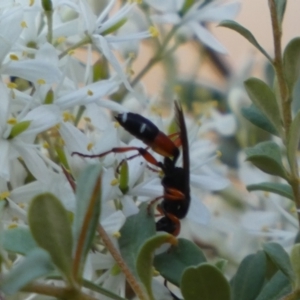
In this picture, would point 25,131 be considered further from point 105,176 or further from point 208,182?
point 208,182

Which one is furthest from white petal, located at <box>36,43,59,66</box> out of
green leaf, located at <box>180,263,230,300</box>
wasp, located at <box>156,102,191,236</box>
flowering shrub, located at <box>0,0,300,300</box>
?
green leaf, located at <box>180,263,230,300</box>

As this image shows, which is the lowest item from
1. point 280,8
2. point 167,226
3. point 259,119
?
point 167,226

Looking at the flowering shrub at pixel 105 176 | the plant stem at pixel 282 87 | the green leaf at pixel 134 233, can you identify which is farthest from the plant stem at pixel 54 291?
the plant stem at pixel 282 87

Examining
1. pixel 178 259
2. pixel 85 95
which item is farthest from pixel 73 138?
pixel 178 259

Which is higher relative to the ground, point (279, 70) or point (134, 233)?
point (279, 70)

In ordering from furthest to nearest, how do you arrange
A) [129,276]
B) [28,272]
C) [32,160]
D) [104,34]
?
[104,34], [32,160], [129,276], [28,272]

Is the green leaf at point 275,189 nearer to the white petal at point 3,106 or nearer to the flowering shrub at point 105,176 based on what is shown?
the flowering shrub at point 105,176

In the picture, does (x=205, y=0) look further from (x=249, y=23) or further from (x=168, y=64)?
(x=249, y=23)

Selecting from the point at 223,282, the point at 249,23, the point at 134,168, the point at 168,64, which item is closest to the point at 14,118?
the point at 134,168
